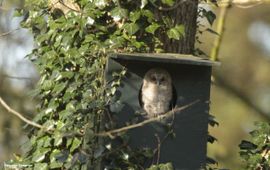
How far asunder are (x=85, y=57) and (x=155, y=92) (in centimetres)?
46

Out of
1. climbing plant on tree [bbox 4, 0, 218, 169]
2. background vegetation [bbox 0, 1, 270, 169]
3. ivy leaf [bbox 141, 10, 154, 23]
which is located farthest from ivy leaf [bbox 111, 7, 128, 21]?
background vegetation [bbox 0, 1, 270, 169]

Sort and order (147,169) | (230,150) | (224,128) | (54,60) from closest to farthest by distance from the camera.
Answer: (147,169) < (54,60) < (230,150) < (224,128)

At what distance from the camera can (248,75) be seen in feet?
31.8

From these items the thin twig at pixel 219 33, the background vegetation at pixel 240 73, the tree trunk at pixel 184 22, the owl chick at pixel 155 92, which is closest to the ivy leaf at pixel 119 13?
the tree trunk at pixel 184 22

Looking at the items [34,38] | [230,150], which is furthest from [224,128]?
[34,38]

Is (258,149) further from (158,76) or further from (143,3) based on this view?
(143,3)

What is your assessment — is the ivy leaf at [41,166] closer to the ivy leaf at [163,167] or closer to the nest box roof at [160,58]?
the ivy leaf at [163,167]

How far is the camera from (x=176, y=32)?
399cm

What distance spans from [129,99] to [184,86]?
1.11 ft

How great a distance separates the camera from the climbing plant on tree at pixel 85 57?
→ 3.72 metres

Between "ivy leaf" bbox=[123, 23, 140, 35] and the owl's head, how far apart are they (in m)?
0.27

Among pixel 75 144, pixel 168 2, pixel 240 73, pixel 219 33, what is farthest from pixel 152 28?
pixel 240 73

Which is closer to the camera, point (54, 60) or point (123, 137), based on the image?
point (123, 137)

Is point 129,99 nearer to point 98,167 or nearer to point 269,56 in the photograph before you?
point 98,167
